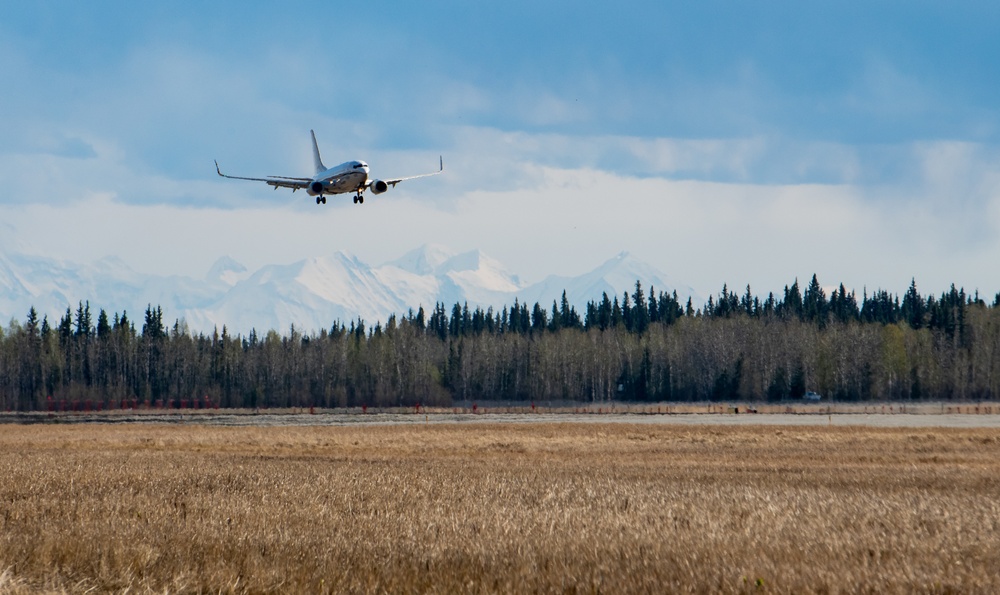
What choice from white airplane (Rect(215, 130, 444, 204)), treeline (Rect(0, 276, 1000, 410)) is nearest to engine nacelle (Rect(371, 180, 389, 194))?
white airplane (Rect(215, 130, 444, 204))

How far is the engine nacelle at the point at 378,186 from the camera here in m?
61.7

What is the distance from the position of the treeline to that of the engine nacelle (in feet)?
317

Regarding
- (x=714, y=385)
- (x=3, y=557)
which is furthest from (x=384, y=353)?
(x=3, y=557)

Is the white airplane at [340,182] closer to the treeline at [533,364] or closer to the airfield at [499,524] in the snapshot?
the airfield at [499,524]

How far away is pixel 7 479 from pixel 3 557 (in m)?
13.8

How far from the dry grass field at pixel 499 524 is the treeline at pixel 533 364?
110412 mm

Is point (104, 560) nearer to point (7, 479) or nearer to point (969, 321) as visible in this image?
point (7, 479)

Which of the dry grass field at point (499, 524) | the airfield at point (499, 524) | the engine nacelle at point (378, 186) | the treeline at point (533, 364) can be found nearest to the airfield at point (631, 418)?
the treeline at point (533, 364)

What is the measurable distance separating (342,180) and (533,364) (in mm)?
114736

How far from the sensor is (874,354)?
488 feet

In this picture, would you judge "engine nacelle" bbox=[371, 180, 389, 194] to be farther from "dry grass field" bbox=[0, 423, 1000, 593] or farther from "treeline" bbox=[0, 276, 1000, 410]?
"treeline" bbox=[0, 276, 1000, 410]

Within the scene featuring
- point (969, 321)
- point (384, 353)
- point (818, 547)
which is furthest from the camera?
point (384, 353)

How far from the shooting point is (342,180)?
5988 cm

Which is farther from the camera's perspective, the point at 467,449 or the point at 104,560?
the point at 467,449
